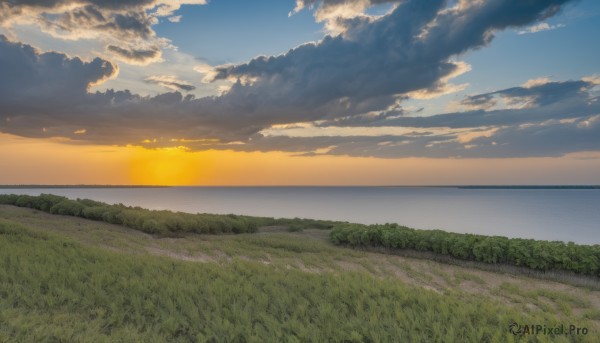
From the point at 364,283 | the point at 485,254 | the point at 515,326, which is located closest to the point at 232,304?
the point at 364,283

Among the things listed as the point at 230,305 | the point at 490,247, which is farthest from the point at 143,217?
the point at 490,247

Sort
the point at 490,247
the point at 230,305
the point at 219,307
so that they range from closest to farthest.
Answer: the point at 219,307
the point at 230,305
the point at 490,247

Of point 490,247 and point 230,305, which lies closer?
point 230,305

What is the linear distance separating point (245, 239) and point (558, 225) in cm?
4576

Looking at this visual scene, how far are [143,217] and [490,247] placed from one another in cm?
1853

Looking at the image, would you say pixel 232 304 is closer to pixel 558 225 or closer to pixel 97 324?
pixel 97 324

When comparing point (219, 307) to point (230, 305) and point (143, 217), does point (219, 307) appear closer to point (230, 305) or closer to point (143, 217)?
point (230, 305)

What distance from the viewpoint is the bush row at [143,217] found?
22.4m

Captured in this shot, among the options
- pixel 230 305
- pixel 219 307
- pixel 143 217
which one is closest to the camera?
pixel 219 307

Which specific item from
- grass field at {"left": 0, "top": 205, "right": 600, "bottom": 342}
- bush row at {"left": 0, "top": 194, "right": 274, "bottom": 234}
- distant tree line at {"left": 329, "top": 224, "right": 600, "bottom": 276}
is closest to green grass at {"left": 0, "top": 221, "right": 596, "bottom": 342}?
grass field at {"left": 0, "top": 205, "right": 600, "bottom": 342}

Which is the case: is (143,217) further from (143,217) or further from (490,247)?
(490,247)

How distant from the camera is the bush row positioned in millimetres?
22391

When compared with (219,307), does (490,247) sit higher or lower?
higher

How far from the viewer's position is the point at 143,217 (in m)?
22.5
